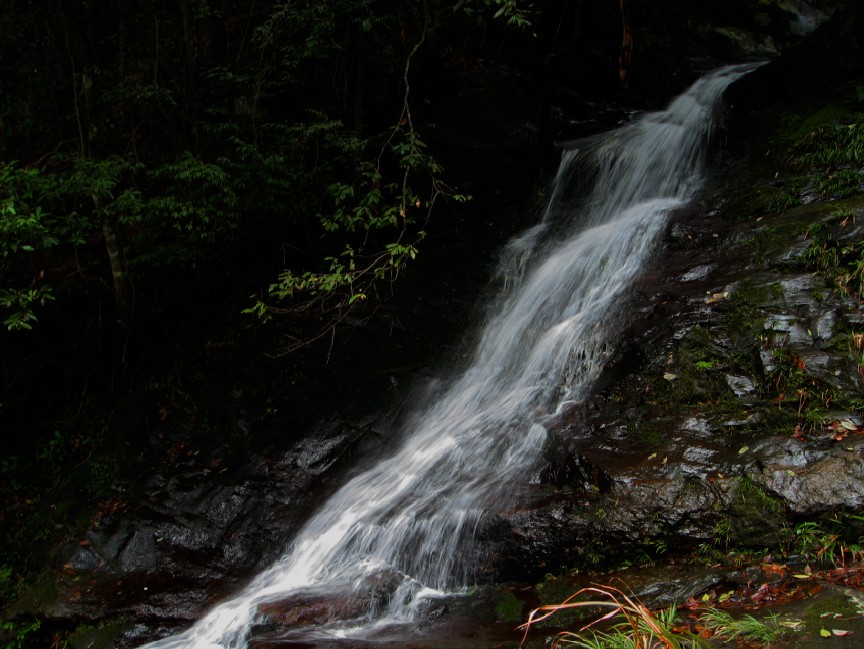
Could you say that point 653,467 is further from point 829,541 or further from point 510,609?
point 510,609

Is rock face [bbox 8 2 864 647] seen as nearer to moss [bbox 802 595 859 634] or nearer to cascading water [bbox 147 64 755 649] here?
cascading water [bbox 147 64 755 649]

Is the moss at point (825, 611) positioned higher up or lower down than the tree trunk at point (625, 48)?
lower down

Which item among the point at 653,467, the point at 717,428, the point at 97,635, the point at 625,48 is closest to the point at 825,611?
the point at 653,467

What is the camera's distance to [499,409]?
643 centimetres

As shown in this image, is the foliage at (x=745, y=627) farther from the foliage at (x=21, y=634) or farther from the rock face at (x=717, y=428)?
the foliage at (x=21, y=634)

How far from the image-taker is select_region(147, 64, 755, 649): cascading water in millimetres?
4988

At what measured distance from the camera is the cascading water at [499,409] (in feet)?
16.4

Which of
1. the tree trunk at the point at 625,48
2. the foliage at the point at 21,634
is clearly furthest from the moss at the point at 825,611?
the tree trunk at the point at 625,48

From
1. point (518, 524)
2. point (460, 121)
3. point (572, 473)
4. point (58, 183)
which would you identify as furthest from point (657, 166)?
point (58, 183)

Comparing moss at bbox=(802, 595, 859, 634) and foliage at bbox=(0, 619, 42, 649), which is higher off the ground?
foliage at bbox=(0, 619, 42, 649)

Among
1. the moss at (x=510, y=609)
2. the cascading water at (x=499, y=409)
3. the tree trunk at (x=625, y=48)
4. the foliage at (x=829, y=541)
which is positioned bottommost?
the foliage at (x=829, y=541)

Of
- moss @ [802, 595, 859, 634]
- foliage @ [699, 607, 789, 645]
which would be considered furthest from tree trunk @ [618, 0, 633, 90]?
foliage @ [699, 607, 789, 645]

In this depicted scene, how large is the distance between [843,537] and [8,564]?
29.7 feet

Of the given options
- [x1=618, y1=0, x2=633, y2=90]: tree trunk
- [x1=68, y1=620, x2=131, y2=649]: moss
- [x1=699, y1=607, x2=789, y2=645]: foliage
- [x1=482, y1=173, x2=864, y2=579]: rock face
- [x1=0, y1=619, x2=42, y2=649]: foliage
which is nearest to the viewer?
[x1=699, y1=607, x2=789, y2=645]: foliage
